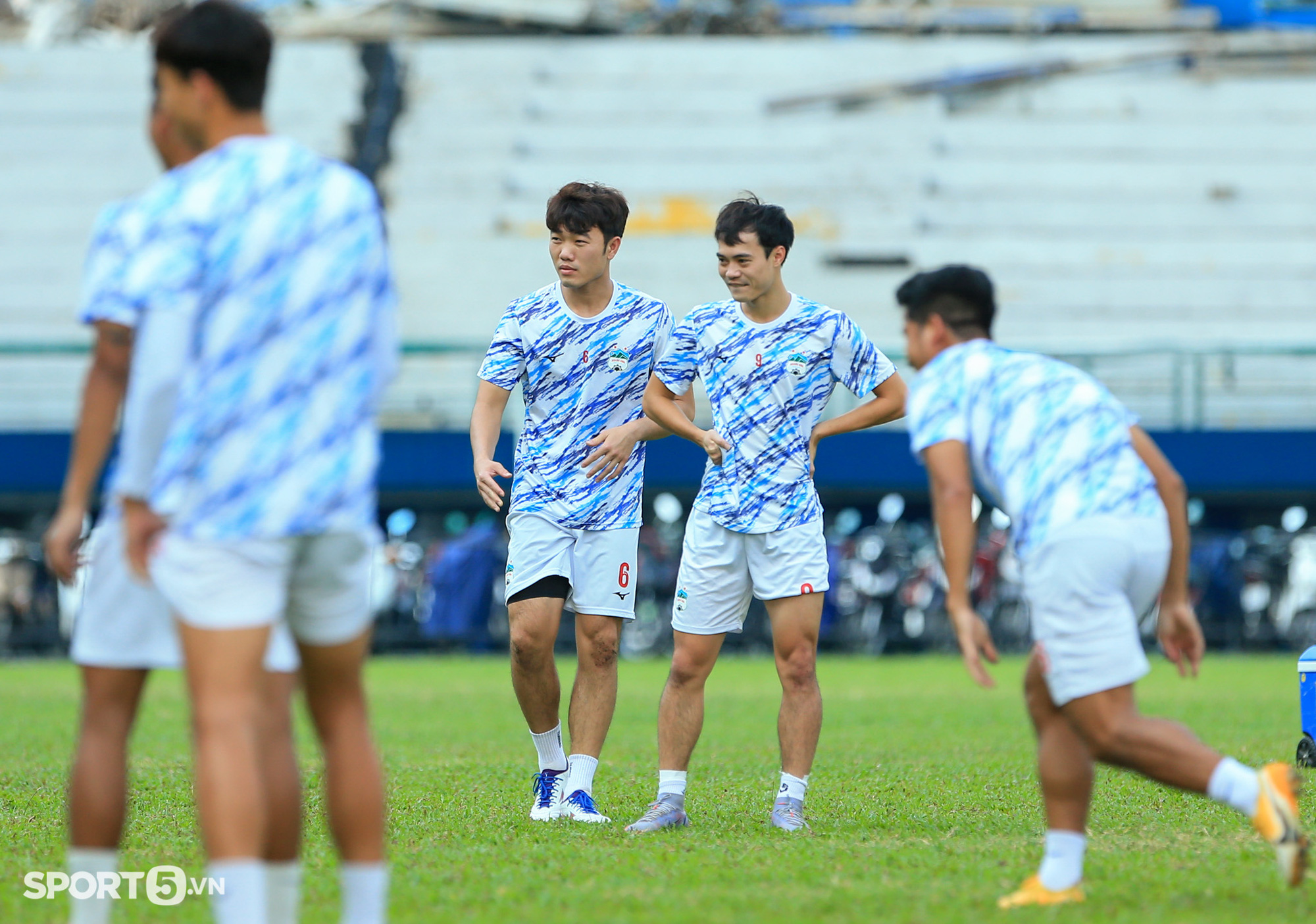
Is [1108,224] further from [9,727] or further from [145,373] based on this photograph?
[145,373]

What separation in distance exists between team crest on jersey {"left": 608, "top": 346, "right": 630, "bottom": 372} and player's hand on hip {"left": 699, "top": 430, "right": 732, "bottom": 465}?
567 millimetres

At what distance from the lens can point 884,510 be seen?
22.1 meters

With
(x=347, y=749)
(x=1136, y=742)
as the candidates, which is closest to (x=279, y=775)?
(x=347, y=749)

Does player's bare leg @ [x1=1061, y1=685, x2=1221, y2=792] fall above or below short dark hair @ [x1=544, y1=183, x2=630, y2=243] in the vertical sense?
below

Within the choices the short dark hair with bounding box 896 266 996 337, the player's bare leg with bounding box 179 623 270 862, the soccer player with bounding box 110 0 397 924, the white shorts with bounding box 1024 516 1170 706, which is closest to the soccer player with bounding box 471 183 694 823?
the short dark hair with bounding box 896 266 996 337

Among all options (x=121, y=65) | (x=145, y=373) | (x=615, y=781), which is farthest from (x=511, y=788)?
(x=121, y=65)

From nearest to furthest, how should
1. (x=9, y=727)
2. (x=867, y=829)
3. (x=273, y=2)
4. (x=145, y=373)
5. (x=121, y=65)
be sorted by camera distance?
1. (x=145, y=373)
2. (x=867, y=829)
3. (x=9, y=727)
4. (x=121, y=65)
5. (x=273, y=2)

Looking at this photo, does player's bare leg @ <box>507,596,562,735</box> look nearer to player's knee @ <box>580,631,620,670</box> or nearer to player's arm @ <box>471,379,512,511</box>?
player's knee @ <box>580,631,620,670</box>

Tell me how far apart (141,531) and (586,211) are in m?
3.47

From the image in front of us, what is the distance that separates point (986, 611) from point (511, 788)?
13.8 meters

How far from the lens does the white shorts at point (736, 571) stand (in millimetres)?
6383

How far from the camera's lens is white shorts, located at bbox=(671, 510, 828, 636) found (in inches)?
251

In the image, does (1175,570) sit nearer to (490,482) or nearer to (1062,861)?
(1062,861)

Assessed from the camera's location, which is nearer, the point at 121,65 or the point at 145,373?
the point at 145,373
